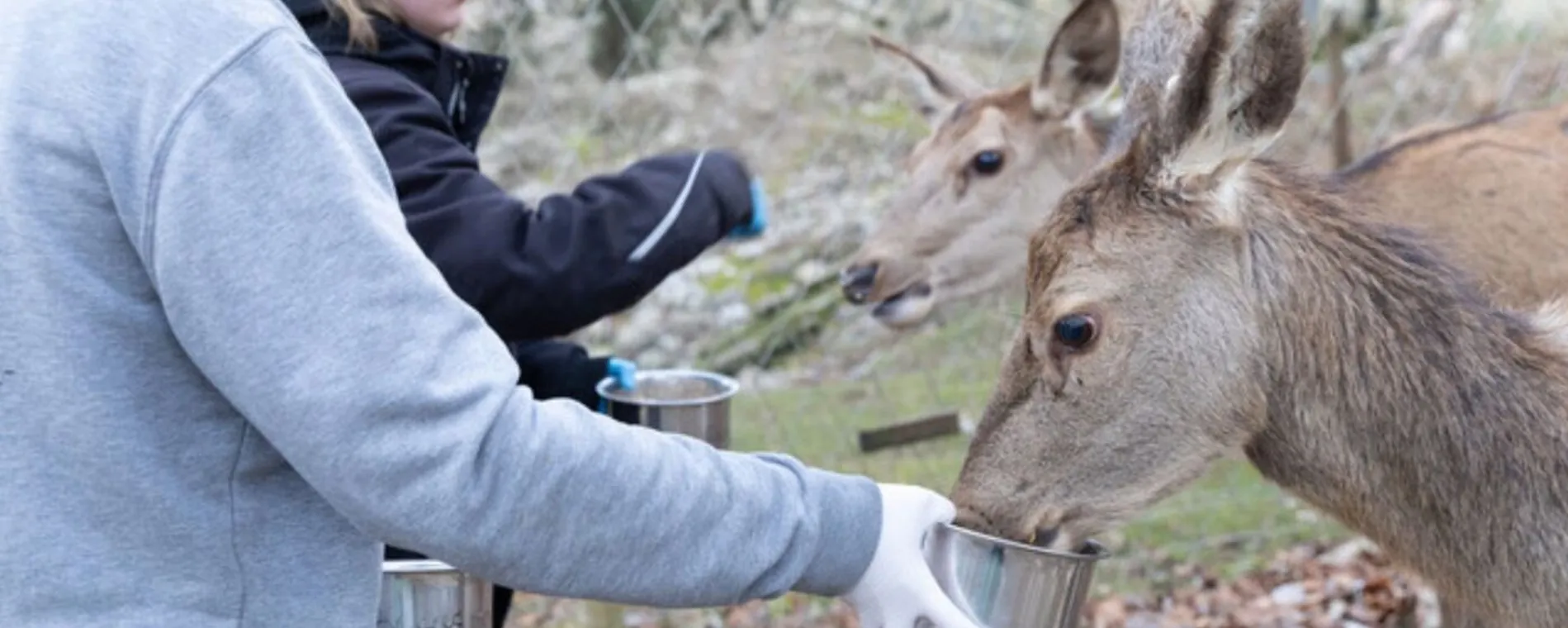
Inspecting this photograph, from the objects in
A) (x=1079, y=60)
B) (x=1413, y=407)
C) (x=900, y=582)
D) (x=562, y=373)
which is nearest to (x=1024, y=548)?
(x=900, y=582)

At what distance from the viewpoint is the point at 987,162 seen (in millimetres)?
6180

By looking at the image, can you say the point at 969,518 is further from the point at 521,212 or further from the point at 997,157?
the point at 997,157

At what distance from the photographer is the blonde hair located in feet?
9.98

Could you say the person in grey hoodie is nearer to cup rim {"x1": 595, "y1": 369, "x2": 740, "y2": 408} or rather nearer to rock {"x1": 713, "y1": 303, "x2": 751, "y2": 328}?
cup rim {"x1": 595, "y1": 369, "x2": 740, "y2": 408}

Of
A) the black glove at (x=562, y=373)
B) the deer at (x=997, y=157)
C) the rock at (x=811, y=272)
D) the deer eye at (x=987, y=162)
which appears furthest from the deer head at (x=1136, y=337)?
the rock at (x=811, y=272)

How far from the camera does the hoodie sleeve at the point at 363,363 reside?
1.86m

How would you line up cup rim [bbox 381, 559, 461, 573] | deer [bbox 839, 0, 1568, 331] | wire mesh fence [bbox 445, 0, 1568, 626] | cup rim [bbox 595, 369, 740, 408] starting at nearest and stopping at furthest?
1. cup rim [bbox 381, 559, 461, 573]
2. cup rim [bbox 595, 369, 740, 408]
3. deer [bbox 839, 0, 1568, 331]
4. wire mesh fence [bbox 445, 0, 1568, 626]

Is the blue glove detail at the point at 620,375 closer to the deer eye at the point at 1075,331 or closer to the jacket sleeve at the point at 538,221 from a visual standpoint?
the jacket sleeve at the point at 538,221

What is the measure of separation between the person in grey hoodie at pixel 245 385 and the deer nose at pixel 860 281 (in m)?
3.91

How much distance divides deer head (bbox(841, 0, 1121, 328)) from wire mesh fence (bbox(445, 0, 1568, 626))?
0.95 feet

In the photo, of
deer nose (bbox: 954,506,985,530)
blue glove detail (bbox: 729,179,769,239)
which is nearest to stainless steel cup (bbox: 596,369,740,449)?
blue glove detail (bbox: 729,179,769,239)

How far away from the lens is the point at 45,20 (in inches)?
76.9

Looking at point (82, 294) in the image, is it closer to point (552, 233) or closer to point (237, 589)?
point (237, 589)

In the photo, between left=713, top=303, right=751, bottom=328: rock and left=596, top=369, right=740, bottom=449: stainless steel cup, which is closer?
left=596, top=369, right=740, bottom=449: stainless steel cup
